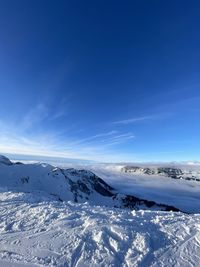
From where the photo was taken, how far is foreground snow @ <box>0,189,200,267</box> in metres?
13.3

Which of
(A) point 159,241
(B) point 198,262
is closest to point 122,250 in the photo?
(A) point 159,241

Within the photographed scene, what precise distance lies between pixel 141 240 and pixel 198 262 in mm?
3234

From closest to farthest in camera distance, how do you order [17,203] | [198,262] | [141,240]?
[198,262] → [141,240] → [17,203]

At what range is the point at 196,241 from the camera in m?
14.5

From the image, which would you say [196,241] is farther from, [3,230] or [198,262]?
[3,230]

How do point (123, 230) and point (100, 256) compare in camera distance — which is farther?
point (123, 230)

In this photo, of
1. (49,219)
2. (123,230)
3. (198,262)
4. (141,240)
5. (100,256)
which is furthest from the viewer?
(49,219)

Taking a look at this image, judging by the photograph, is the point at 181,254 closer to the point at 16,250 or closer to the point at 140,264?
the point at 140,264

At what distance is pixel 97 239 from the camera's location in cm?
1528

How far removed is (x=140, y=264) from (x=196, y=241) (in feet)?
12.4

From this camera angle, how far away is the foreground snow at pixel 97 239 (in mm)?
13312

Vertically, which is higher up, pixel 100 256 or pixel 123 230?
pixel 123 230

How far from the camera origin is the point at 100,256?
44.9 feet

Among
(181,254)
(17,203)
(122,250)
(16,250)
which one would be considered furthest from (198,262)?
(17,203)
